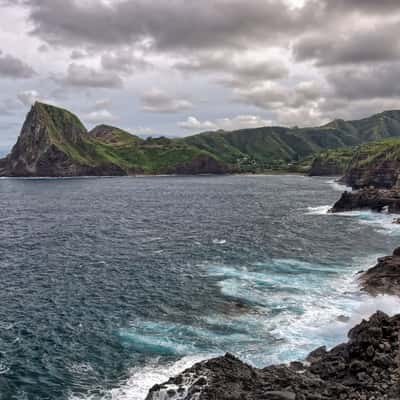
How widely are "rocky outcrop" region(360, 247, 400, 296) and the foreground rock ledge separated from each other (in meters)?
20.2

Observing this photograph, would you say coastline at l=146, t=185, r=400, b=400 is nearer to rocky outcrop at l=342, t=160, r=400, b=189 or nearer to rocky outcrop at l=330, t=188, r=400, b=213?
rocky outcrop at l=330, t=188, r=400, b=213

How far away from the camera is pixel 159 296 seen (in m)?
54.2

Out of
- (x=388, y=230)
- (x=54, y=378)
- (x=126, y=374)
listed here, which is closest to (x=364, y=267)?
(x=388, y=230)

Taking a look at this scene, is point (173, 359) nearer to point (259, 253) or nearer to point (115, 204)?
point (259, 253)

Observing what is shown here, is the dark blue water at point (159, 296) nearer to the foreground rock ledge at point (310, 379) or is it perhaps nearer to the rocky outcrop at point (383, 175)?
the foreground rock ledge at point (310, 379)

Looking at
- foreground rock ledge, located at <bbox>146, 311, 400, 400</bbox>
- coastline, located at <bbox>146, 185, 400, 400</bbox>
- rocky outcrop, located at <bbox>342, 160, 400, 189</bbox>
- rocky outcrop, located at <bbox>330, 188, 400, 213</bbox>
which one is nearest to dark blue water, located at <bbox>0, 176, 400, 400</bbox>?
coastline, located at <bbox>146, 185, 400, 400</bbox>

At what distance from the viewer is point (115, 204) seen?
160875 millimetres

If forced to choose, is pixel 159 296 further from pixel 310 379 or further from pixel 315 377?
pixel 310 379

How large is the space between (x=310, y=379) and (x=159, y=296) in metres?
29.1

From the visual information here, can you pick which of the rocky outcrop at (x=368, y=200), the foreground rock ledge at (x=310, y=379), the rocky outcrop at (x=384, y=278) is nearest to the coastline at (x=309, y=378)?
the foreground rock ledge at (x=310, y=379)

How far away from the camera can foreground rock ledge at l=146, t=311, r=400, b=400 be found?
2574 centimetres

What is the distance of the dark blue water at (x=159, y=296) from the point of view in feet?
121

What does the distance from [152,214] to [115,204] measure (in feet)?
104

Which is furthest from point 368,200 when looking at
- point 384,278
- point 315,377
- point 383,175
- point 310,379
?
point 310,379
